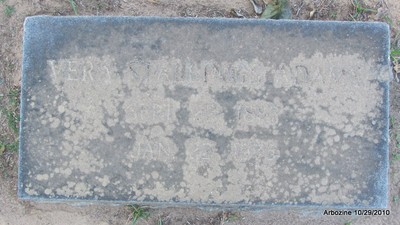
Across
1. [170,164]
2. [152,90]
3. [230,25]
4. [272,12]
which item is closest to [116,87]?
[152,90]

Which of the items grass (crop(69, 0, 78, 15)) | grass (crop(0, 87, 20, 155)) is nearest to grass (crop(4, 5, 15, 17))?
grass (crop(69, 0, 78, 15))

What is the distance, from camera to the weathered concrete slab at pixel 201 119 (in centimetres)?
250

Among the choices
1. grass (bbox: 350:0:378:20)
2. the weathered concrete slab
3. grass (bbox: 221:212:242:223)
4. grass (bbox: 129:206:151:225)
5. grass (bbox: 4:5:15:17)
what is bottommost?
grass (bbox: 221:212:242:223)

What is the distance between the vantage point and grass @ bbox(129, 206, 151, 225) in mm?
3025

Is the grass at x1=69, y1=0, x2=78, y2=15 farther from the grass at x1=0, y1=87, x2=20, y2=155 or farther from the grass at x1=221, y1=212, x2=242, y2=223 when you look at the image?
the grass at x1=221, y1=212, x2=242, y2=223

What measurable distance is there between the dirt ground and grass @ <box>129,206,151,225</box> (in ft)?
0.08

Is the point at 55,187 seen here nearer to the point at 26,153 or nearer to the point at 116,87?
the point at 26,153

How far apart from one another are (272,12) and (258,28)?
0.61 metres

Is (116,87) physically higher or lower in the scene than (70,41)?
lower

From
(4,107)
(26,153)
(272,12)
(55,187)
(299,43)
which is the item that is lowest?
(55,187)

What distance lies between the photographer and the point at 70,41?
254cm

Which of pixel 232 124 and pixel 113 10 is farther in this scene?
pixel 113 10

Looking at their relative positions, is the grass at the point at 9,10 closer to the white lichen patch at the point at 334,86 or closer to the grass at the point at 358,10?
the white lichen patch at the point at 334,86

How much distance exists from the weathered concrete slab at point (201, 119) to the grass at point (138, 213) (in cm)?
54
